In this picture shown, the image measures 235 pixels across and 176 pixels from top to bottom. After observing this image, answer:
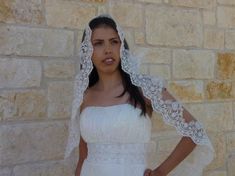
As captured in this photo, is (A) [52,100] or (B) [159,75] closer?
(A) [52,100]

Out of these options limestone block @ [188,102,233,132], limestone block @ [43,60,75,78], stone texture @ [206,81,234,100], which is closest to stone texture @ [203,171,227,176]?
limestone block @ [188,102,233,132]

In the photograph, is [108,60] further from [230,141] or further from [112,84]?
[230,141]

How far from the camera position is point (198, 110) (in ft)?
13.5

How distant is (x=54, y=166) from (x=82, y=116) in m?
0.86

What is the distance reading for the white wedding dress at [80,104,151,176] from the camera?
2.41 metres

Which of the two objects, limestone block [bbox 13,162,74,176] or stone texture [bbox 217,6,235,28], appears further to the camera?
stone texture [bbox 217,6,235,28]

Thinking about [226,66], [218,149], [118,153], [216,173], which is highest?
[226,66]

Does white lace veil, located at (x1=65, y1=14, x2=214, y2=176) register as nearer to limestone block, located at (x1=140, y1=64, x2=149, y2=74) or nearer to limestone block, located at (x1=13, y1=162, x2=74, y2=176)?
limestone block, located at (x1=13, y1=162, x2=74, y2=176)

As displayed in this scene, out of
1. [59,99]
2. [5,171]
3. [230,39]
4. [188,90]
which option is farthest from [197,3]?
[5,171]

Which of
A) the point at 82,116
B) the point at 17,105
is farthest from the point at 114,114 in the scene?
the point at 17,105

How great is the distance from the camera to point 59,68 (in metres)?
3.30

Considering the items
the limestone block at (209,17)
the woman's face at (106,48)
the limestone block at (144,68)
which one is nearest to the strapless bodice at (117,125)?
the woman's face at (106,48)

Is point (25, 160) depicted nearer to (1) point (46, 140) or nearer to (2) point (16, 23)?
(1) point (46, 140)

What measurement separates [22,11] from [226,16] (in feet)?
6.71
